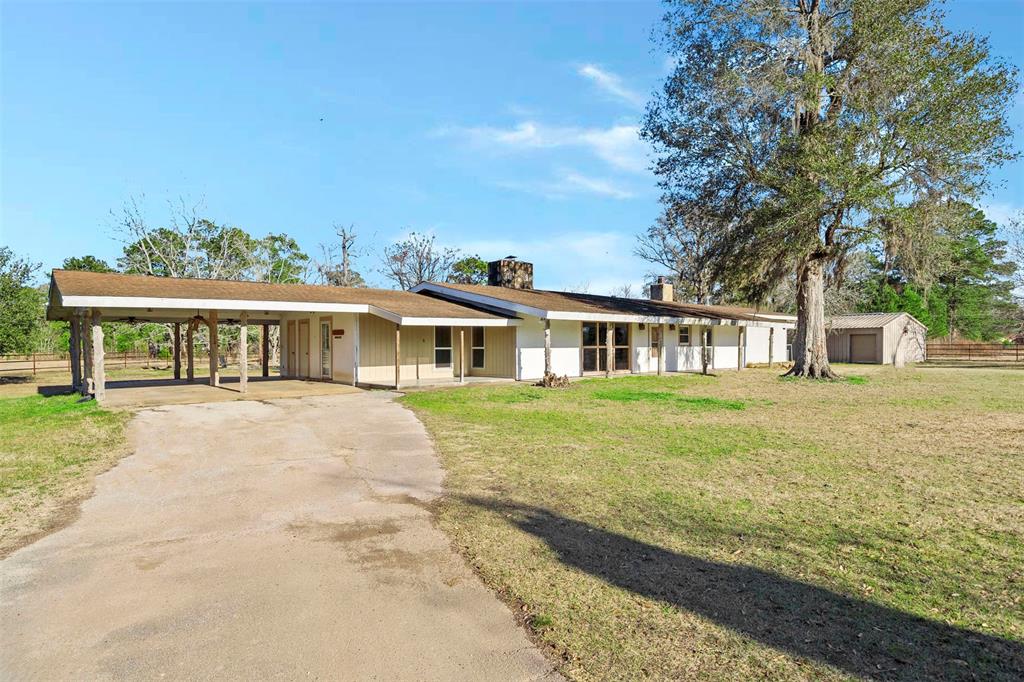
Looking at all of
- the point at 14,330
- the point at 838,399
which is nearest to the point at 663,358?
the point at 838,399

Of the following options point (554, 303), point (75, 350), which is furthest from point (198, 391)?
point (554, 303)

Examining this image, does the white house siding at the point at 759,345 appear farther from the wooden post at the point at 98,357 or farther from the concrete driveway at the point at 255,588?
the wooden post at the point at 98,357

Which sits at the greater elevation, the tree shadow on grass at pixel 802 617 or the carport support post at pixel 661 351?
the carport support post at pixel 661 351

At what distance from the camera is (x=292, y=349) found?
21391 mm

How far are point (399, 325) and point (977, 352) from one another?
4208 cm

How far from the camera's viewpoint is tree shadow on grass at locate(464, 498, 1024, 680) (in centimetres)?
296

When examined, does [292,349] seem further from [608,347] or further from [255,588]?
[255,588]

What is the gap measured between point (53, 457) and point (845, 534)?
9412 millimetres

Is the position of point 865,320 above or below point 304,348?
above

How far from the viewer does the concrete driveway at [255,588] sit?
3016mm

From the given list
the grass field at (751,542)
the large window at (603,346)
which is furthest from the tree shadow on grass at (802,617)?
the large window at (603,346)

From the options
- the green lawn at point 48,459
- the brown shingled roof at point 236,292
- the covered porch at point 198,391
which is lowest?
the green lawn at point 48,459

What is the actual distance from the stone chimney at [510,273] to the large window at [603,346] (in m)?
5.22

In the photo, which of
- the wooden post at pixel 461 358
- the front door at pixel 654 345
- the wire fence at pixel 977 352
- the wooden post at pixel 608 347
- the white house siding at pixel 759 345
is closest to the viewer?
the wooden post at pixel 461 358
